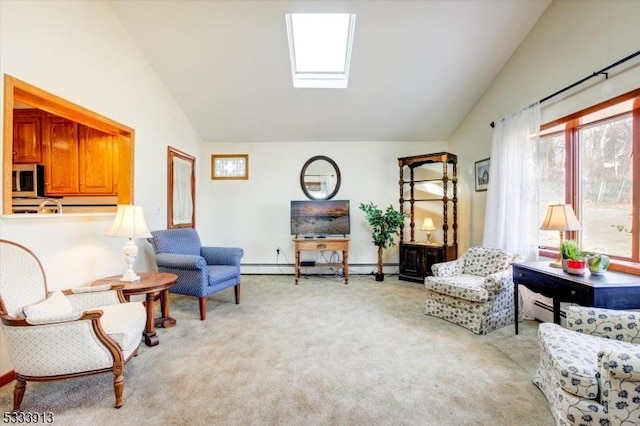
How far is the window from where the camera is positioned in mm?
2236

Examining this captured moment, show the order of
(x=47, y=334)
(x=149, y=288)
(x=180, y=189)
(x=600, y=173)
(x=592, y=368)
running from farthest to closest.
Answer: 1. (x=180, y=189)
2. (x=600, y=173)
3. (x=149, y=288)
4. (x=47, y=334)
5. (x=592, y=368)

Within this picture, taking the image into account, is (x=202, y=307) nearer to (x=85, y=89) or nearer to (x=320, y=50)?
(x=85, y=89)

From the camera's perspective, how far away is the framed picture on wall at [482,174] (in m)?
3.77

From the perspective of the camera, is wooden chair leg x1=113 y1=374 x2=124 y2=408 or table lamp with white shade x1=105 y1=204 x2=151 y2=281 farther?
table lamp with white shade x1=105 y1=204 x2=151 y2=281

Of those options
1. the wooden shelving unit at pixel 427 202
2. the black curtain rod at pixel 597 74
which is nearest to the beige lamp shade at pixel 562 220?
the black curtain rod at pixel 597 74

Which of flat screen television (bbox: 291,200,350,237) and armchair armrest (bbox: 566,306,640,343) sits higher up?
flat screen television (bbox: 291,200,350,237)

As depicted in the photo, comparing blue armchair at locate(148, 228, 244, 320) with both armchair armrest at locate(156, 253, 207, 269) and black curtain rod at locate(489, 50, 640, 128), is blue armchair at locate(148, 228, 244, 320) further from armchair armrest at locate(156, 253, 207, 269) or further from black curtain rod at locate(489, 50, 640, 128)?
black curtain rod at locate(489, 50, 640, 128)

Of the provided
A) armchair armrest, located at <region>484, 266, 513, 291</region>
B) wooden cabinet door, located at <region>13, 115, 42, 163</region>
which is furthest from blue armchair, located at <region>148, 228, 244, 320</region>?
armchair armrest, located at <region>484, 266, 513, 291</region>

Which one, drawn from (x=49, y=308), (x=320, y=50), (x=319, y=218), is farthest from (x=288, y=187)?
(x=49, y=308)

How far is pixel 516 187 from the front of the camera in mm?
2998

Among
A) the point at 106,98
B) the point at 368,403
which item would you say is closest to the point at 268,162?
the point at 106,98

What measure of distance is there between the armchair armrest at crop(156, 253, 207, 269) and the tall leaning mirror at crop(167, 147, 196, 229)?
980 millimetres

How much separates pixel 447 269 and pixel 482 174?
5.44ft

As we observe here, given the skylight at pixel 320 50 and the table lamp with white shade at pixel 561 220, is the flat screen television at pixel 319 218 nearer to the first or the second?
the skylight at pixel 320 50
